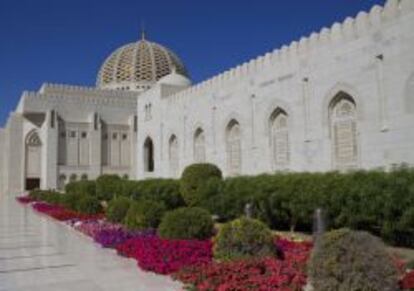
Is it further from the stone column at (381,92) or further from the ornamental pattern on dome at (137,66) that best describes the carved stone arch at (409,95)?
the ornamental pattern on dome at (137,66)

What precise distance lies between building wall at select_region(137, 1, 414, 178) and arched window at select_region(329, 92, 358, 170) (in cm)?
13

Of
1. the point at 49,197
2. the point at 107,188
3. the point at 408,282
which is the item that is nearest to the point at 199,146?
the point at 107,188

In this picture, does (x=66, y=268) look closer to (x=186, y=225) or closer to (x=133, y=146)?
(x=186, y=225)

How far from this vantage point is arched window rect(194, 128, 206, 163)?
2259 centimetres

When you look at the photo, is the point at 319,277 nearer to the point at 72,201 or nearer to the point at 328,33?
the point at 328,33

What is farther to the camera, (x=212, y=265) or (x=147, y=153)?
(x=147, y=153)

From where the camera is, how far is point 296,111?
15.6m

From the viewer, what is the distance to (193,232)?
795cm

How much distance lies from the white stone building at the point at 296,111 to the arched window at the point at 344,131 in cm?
3

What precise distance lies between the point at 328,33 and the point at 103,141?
27226mm

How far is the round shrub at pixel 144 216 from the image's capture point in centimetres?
967

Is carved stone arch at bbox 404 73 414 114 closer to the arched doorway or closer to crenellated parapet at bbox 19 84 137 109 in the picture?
crenellated parapet at bbox 19 84 137 109

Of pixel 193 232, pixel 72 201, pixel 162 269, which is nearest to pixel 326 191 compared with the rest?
pixel 193 232

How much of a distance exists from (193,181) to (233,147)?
485 cm
